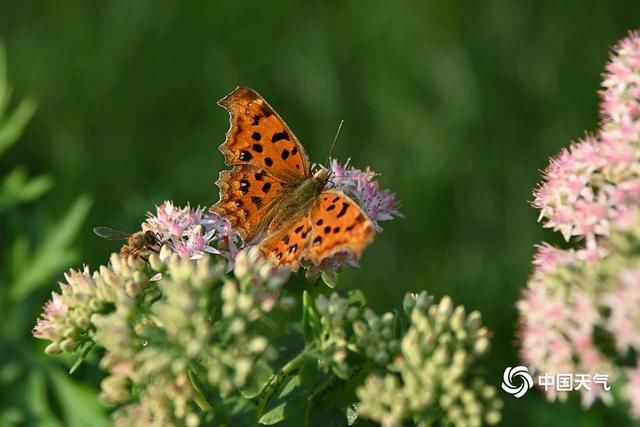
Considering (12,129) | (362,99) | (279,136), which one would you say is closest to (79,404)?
(12,129)

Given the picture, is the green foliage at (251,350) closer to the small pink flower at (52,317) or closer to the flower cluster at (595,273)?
the small pink flower at (52,317)

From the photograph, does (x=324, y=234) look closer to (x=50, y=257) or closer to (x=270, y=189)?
(x=270, y=189)

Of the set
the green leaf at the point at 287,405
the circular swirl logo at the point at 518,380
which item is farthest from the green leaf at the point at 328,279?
the circular swirl logo at the point at 518,380

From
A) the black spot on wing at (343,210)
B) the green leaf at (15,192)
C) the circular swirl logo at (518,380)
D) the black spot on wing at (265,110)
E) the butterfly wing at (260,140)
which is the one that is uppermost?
the green leaf at (15,192)

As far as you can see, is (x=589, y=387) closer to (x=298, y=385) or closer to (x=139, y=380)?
(x=298, y=385)

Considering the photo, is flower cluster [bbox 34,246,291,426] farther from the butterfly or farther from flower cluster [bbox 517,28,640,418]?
flower cluster [bbox 517,28,640,418]

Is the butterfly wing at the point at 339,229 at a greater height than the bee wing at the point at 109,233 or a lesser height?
lesser

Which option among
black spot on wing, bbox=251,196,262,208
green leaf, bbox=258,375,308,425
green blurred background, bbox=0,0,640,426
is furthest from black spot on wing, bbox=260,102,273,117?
green blurred background, bbox=0,0,640,426
